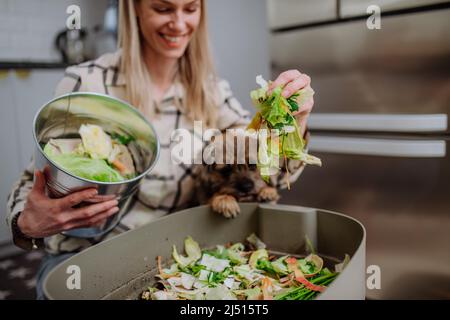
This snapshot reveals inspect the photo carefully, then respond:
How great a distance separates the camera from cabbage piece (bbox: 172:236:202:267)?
56cm

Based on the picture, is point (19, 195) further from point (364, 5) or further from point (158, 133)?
point (364, 5)

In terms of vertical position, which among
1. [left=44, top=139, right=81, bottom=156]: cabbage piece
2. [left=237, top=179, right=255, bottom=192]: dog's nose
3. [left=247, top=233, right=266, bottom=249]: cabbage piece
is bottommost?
[left=247, top=233, right=266, bottom=249]: cabbage piece

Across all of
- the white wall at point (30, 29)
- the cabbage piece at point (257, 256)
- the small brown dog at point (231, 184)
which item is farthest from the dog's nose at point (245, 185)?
the white wall at point (30, 29)

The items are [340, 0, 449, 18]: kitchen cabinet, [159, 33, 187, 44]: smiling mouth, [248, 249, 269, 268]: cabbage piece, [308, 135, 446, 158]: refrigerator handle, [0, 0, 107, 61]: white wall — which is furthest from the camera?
[0, 0, 107, 61]: white wall

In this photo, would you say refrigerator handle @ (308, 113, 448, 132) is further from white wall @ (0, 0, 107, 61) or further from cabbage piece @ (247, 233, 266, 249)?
white wall @ (0, 0, 107, 61)

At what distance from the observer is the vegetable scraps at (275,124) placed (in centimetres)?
45

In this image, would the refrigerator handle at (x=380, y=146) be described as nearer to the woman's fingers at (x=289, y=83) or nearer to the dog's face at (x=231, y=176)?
the dog's face at (x=231, y=176)

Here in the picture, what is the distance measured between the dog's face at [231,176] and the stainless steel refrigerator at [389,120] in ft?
0.63

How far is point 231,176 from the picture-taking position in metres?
0.66

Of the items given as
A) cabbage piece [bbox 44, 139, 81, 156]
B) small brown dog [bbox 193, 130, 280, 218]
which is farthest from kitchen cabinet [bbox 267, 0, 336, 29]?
cabbage piece [bbox 44, 139, 81, 156]

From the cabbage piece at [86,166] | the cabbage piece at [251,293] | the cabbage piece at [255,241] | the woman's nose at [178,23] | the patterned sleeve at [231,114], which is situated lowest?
the cabbage piece at [251,293]

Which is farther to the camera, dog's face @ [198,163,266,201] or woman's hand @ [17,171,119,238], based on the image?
dog's face @ [198,163,266,201]

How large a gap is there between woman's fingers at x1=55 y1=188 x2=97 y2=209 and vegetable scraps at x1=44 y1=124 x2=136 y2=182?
1.6 inches
